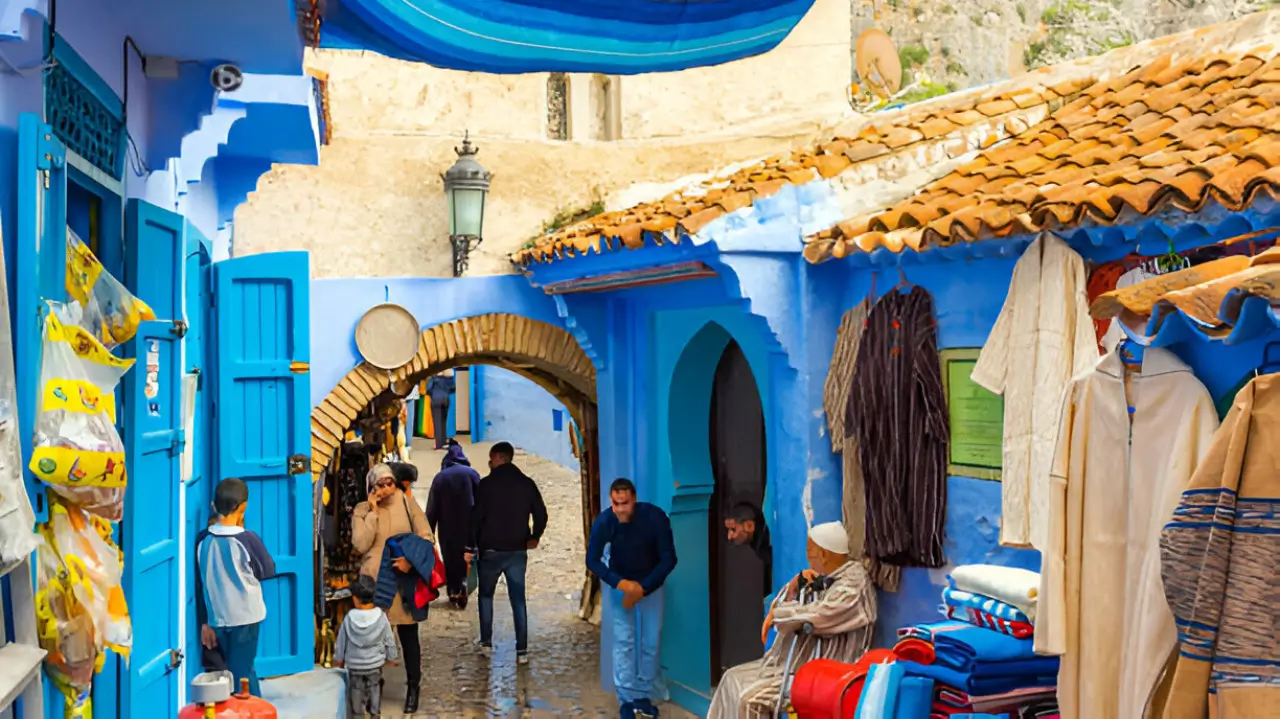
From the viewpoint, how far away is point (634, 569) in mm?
7883

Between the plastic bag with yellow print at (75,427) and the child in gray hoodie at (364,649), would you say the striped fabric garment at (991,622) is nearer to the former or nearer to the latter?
the plastic bag with yellow print at (75,427)

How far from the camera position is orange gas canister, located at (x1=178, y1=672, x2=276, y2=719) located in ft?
13.6

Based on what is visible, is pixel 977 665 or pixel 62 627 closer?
pixel 62 627

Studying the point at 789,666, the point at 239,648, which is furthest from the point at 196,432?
the point at 789,666

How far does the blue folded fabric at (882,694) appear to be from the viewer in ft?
13.9

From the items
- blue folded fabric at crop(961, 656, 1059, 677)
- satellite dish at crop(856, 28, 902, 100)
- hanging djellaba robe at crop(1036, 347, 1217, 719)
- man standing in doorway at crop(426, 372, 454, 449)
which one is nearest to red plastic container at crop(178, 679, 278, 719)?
blue folded fabric at crop(961, 656, 1059, 677)

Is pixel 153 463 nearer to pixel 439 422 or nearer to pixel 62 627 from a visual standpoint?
pixel 62 627

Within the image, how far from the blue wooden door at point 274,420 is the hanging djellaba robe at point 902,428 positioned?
335cm

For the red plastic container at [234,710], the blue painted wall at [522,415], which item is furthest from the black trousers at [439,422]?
Answer: the red plastic container at [234,710]

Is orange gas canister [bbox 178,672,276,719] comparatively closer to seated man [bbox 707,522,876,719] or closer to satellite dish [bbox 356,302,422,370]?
seated man [bbox 707,522,876,719]

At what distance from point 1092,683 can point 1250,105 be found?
3178 mm

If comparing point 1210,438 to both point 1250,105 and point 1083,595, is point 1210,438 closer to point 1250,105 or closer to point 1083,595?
point 1083,595

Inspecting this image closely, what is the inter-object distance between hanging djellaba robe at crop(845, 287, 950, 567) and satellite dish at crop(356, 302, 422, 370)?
3974 mm

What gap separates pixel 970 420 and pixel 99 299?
3.65 meters
